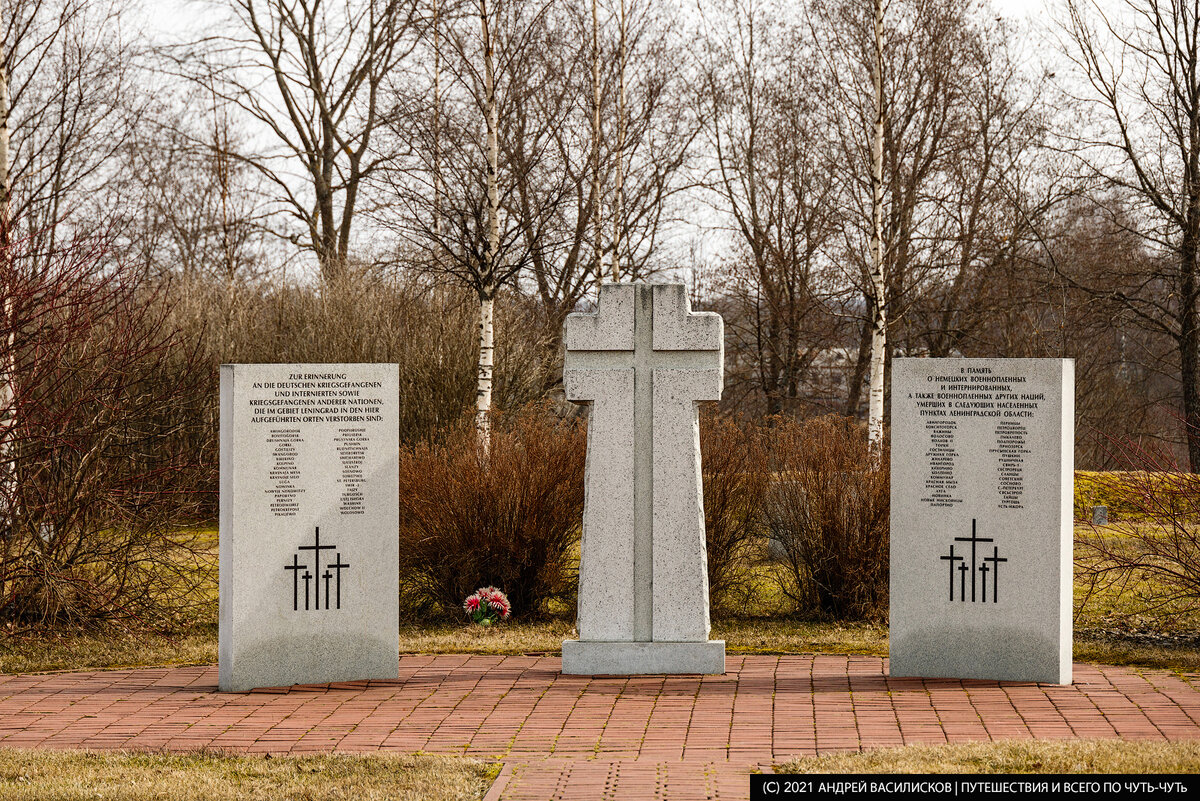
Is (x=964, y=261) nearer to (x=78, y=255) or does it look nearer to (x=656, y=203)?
(x=656, y=203)

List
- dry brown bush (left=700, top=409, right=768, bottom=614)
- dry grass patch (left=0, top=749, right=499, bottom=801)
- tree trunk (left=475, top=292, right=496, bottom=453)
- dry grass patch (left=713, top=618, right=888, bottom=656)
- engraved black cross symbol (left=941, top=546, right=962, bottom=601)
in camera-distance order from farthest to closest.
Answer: tree trunk (left=475, top=292, right=496, bottom=453)
dry brown bush (left=700, top=409, right=768, bottom=614)
dry grass patch (left=713, top=618, right=888, bottom=656)
engraved black cross symbol (left=941, top=546, right=962, bottom=601)
dry grass patch (left=0, top=749, right=499, bottom=801)

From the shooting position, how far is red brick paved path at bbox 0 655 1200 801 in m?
5.70

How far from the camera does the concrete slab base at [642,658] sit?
24.8 feet

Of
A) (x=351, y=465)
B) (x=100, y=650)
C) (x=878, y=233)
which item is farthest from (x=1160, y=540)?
(x=100, y=650)

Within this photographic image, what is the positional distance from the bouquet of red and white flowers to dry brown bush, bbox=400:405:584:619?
33cm

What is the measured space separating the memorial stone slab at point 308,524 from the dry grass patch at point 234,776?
62.1 inches

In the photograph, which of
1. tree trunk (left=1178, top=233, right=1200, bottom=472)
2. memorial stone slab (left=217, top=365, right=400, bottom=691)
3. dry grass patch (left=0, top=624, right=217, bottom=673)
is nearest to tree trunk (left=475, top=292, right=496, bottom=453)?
dry grass patch (left=0, top=624, right=217, bottom=673)

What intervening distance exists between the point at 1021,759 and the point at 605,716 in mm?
2168

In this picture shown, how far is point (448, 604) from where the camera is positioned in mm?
10539

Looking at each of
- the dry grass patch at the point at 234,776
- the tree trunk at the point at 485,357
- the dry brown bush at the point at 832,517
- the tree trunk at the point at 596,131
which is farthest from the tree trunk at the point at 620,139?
the dry grass patch at the point at 234,776

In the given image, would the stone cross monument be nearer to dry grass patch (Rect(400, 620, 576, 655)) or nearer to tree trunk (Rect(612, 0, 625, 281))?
dry grass patch (Rect(400, 620, 576, 655))

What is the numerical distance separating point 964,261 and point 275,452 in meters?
20.2

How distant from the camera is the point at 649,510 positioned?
299 inches

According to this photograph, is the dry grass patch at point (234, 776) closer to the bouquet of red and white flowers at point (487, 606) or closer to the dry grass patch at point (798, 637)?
the dry grass patch at point (798, 637)
